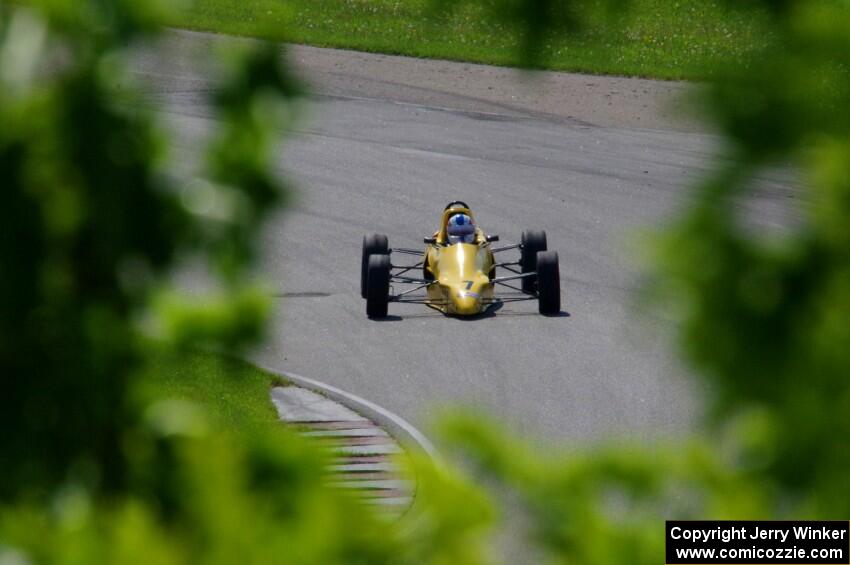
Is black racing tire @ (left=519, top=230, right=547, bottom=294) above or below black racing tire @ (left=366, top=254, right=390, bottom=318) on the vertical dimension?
above

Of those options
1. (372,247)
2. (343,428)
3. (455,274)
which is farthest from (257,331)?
(372,247)

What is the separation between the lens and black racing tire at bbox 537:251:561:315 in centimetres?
1638

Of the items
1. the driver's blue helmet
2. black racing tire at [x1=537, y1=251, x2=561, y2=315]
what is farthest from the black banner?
the driver's blue helmet

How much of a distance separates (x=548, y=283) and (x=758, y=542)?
586 inches

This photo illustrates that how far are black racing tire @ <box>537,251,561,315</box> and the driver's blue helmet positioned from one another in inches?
36.9

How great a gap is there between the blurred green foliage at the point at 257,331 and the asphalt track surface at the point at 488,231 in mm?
5527

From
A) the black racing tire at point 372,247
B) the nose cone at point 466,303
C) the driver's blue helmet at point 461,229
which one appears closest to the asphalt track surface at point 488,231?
the nose cone at point 466,303

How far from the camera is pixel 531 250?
17.7 m

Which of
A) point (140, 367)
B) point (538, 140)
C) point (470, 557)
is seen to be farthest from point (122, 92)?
point (538, 140)

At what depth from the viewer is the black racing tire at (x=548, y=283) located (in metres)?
16.4

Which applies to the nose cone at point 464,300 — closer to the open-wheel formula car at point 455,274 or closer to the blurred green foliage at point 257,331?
the open-wheel formula car at point 455,274

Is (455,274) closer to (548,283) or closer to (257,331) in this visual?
(548,283)

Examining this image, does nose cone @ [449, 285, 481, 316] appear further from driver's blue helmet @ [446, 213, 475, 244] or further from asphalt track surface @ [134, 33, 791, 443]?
driver's blue helmet @ [446, 213, 475, 244]

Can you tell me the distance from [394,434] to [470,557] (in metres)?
11.1
